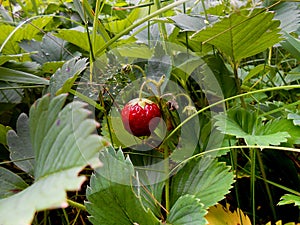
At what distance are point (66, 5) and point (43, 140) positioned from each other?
0.91m

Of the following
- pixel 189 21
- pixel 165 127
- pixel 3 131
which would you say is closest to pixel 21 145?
pixel 3 131

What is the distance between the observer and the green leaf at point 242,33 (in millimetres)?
494

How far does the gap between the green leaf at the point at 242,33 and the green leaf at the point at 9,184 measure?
0.90 ft

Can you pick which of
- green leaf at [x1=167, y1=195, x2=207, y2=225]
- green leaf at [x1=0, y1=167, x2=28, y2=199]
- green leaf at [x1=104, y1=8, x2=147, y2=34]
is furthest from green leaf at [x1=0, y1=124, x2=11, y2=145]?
green leaf at [x1=104, y1=8, x2=147, y2=34]

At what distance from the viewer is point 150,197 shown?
1.63 feet

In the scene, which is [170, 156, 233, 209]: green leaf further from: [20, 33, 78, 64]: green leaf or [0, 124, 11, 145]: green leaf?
[20, 33, 78, 64]: green leaf

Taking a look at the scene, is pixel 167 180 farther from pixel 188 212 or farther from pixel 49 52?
pixel 49 52

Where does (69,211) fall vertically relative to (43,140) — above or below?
below

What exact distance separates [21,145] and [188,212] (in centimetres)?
21

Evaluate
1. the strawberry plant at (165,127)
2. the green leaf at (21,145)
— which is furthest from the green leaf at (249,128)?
the green leaf at (21,145)

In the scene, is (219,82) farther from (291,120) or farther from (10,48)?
(10,48)

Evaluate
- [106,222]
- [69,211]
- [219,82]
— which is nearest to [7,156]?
[69,211]

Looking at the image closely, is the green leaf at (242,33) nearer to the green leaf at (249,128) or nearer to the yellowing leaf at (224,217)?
the green leaf at (249,128)

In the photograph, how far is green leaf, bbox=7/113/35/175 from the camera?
0.46 metres
